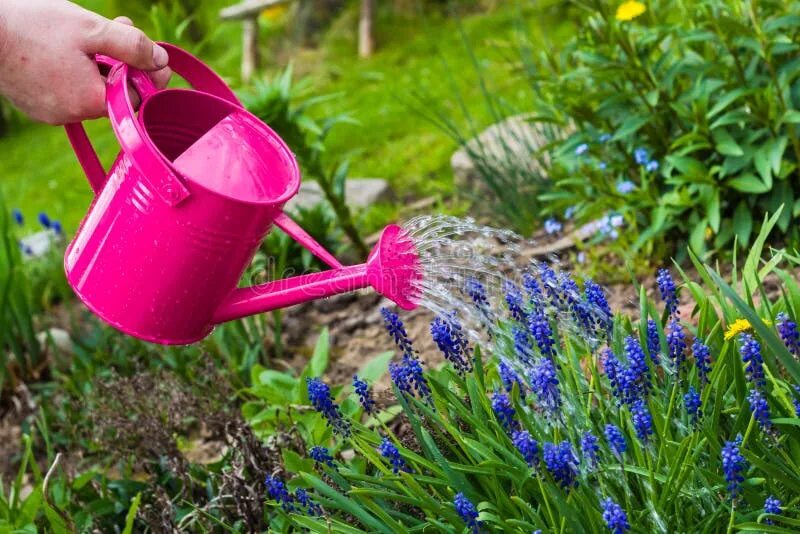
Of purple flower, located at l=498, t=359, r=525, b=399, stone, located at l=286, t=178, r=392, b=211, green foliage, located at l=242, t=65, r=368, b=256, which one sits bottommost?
stone, located at l=286, t=178, r=392, b=211

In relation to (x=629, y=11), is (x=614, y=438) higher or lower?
lower

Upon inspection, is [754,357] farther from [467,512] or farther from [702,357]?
[467,512]

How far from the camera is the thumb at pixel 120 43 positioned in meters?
1.83

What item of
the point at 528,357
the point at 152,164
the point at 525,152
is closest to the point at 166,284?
the point at 152,164

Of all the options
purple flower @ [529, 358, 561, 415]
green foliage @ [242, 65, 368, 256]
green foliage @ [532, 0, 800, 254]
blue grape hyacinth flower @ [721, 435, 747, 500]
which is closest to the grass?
green foliage @ [242, 65, 368, 256]

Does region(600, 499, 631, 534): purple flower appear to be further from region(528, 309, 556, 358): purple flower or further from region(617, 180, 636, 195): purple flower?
region(617, 180, 636, 195): purple flower

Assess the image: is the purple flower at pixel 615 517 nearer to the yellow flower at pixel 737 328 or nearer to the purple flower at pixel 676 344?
the purple flower at pixel 676 344

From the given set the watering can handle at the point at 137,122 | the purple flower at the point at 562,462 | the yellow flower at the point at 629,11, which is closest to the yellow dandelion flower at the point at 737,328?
the purple flower at the point at 562,462

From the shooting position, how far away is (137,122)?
1.73 m

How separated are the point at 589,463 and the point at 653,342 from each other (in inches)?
13.5

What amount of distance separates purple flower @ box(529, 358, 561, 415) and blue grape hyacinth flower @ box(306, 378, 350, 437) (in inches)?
15.5

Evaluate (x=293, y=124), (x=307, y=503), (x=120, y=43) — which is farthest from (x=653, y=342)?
(x=293, y=124)

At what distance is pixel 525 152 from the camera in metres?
4.05

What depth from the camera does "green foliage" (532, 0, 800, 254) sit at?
2.96m
